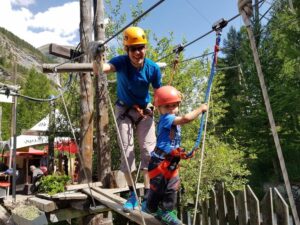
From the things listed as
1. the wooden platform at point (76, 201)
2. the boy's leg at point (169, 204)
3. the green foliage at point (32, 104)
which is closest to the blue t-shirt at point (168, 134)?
the boy's leg at point (169, 204)

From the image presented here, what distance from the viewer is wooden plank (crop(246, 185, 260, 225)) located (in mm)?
4766

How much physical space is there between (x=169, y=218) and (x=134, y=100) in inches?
53.4

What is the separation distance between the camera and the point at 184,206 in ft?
29.3

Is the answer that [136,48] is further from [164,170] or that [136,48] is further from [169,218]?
[169,218]

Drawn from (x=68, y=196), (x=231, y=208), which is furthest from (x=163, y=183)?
(x=231, y=208)

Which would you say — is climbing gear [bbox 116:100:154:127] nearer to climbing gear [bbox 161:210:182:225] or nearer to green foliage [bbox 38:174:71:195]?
climbing gear [bbox 161:210:182:225]

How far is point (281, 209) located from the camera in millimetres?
4504

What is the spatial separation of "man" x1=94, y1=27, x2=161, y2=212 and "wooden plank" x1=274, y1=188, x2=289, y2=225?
1741 mm

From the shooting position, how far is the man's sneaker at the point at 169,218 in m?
3.08

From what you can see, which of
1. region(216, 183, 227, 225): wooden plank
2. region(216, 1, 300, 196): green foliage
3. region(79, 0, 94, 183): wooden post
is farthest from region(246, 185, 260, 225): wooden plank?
region(216, 1, 300, 196): green foliage

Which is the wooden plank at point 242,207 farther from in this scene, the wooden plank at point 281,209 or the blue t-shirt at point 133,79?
the blue t-shirt at point 133,79

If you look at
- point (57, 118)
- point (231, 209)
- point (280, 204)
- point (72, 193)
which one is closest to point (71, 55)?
point (72, 193)

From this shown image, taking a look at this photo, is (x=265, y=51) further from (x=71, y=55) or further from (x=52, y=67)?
(x=52, y=67)

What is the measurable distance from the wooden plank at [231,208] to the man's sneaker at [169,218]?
97.6 inches
